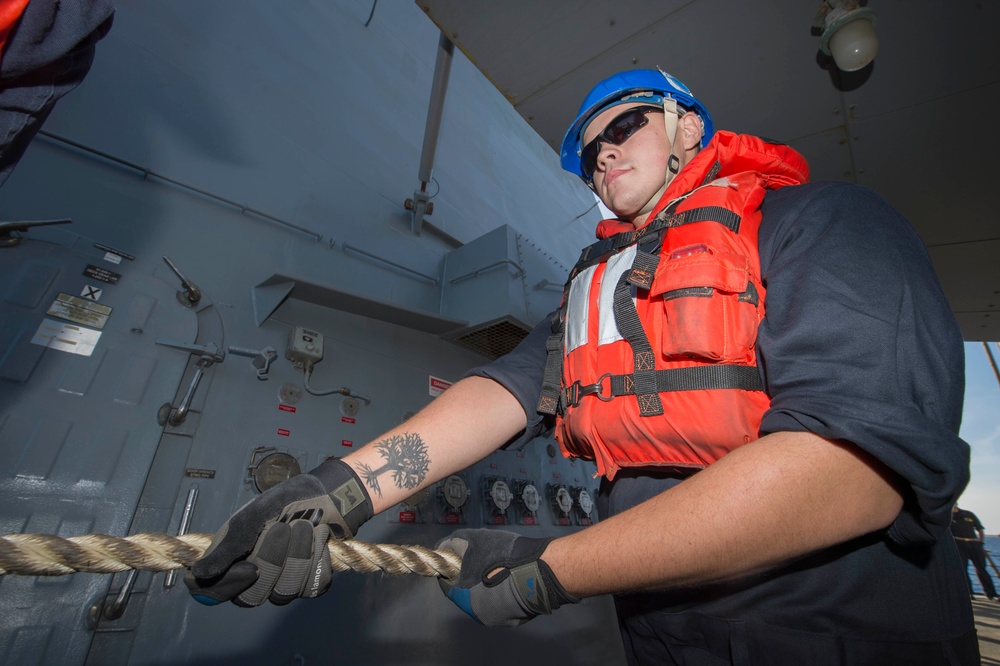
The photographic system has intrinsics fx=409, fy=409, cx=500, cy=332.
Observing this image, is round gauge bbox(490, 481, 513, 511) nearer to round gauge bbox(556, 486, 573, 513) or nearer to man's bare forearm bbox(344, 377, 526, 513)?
round gauge bbox(556, 486, 573, 513)

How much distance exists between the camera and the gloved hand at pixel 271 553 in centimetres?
96

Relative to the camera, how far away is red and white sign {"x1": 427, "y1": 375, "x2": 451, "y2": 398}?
4207mm

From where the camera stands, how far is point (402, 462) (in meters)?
1.41

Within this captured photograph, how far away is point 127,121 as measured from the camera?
326 centimetres

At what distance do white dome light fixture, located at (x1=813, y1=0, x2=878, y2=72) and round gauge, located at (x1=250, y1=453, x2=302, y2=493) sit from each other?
4.35m

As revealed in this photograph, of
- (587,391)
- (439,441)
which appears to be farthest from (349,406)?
(587,391)

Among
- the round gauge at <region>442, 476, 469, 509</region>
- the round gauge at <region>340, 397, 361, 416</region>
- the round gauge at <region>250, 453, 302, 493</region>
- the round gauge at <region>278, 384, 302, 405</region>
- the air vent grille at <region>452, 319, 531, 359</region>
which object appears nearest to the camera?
the round gauge at <region>250, 453, 302, 493</region>

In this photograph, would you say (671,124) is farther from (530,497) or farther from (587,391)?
(530,497)

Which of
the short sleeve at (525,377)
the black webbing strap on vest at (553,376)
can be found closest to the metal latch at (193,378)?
the short sleeve at (525,377)

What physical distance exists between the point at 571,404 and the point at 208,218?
138 inches

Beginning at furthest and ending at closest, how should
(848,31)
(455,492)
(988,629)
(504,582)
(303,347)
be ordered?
(988,629), (455,492), (303,347), (848,31), (504,582)

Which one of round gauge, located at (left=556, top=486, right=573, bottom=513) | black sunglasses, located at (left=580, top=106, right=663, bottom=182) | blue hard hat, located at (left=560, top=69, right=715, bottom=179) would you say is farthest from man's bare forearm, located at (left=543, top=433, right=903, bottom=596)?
round gauge, located at (left=556, top=486, right=573, bottom=513)

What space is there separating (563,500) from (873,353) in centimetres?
446

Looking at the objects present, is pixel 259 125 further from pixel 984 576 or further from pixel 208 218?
pixel 984 576
